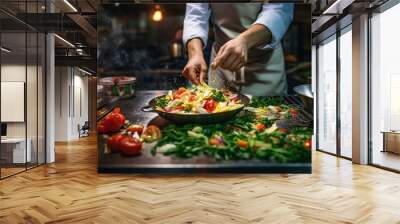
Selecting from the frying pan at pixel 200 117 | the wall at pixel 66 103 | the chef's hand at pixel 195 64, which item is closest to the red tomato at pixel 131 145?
the frying pan at pixel 200 117

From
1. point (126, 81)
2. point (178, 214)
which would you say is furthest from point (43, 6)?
point (178, 214)

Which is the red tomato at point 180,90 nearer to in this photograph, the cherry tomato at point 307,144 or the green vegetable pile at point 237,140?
the green vegetable pile at point 237,140

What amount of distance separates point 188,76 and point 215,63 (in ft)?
1.59

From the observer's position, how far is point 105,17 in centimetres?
620

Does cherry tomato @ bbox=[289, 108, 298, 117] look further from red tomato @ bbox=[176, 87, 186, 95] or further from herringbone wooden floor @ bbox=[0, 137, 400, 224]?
red tomato @ bbox=[176, 87, 186, 95]

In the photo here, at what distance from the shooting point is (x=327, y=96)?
32.1ft

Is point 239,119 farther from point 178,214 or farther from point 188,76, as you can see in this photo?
point 178,214

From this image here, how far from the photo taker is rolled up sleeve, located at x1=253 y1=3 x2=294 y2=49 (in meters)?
6.21

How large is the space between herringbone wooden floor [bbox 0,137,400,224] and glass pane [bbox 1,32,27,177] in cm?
39

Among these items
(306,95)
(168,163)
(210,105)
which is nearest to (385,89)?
(306,95)

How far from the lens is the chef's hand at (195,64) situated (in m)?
6.17

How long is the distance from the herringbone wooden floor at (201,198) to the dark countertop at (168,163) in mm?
131

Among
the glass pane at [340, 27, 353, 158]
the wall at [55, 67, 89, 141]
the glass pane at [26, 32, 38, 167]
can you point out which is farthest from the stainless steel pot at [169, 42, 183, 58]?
the wall at [55, 67, 89, 141]

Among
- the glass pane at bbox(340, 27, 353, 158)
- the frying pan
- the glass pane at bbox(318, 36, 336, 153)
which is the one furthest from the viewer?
the glass pane at bbox(318, 36, 336, 153)
